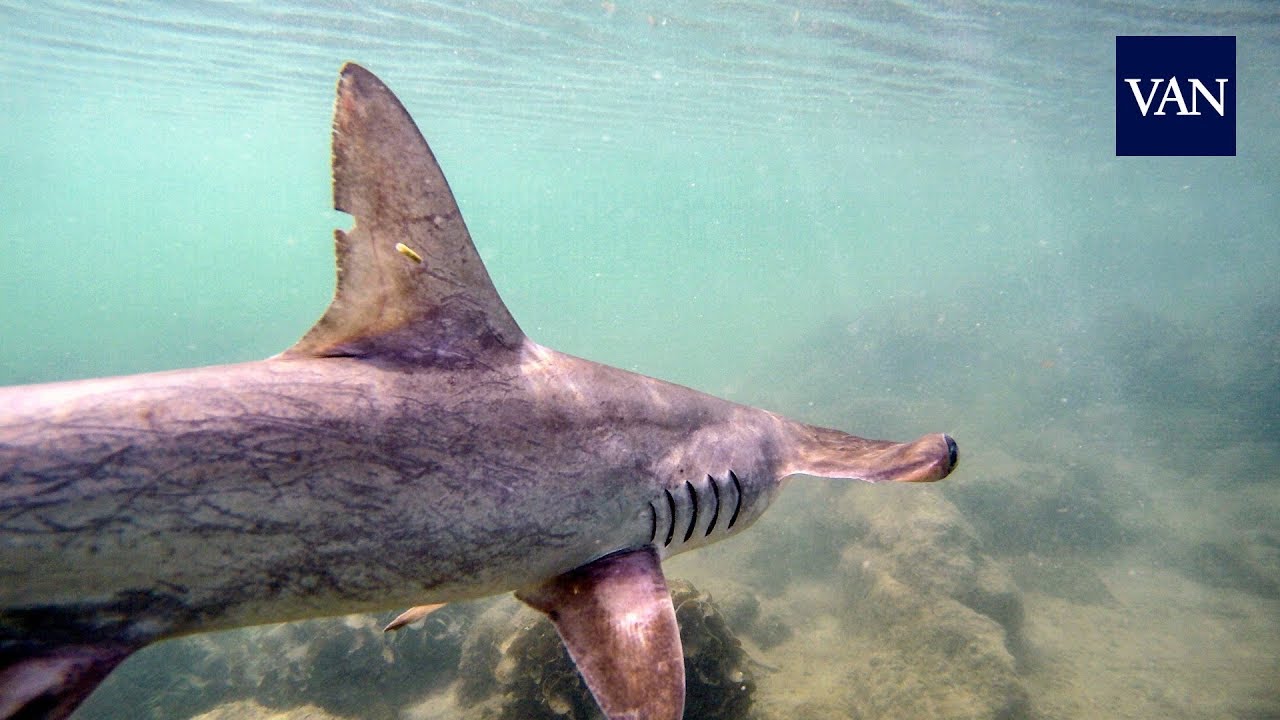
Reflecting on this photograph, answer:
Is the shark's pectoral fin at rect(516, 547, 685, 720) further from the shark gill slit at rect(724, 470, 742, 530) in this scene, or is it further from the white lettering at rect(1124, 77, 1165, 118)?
the white lettering at rect(1124, 77, 1165, 118)

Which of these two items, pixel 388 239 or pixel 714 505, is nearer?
pixel 388 239

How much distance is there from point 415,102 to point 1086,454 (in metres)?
32.4

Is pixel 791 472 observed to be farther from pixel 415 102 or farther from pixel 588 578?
pixel 415 102

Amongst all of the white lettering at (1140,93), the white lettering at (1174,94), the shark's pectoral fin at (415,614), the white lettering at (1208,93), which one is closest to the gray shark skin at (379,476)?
the shark's pectoral fin at (415,614)

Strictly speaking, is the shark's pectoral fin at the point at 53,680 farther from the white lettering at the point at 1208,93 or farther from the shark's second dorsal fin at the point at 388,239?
the white lettering at the point at 1208,93

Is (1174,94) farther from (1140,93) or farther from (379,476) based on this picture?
(379,476)

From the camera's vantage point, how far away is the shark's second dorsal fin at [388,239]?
211cm

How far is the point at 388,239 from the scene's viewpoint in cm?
214

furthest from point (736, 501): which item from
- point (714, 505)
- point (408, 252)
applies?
point (408, 252)

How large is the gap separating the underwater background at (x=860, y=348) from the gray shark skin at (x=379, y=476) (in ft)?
12.3

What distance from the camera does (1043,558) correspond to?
1355cm

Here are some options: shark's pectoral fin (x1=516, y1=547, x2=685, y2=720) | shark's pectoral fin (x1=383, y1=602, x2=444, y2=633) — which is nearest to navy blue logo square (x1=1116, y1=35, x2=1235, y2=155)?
shark's pectoral fin (x1=516, y1=547, x2=685, y2=720)

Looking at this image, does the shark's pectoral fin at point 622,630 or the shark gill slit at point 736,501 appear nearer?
the shark's pectoral fin at point 622,630

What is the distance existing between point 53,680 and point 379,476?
0.81 m
